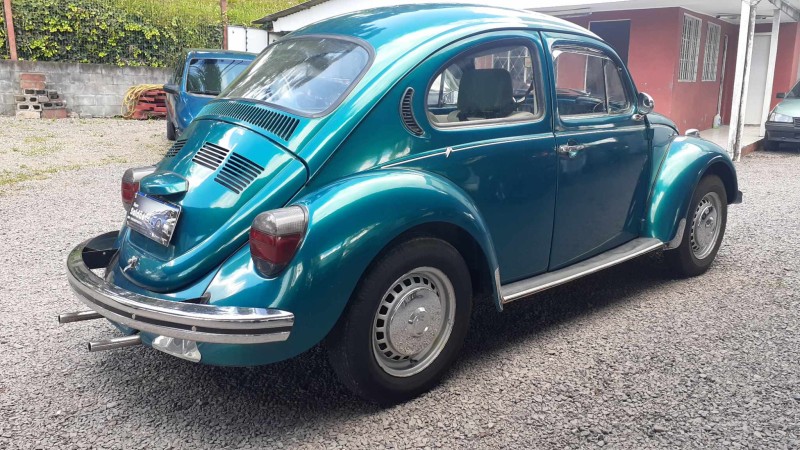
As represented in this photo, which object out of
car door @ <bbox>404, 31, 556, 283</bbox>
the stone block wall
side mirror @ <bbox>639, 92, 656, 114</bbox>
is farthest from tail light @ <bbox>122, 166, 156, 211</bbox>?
the stone block wall

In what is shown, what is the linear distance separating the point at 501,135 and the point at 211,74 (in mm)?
7964

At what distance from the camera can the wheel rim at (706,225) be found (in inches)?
196

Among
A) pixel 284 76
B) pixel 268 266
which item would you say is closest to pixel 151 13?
pixel 284 76

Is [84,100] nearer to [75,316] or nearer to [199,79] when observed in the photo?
[199,79]

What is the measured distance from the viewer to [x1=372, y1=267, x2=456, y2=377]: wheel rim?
3076 mm

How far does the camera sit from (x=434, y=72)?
3412 millimetres

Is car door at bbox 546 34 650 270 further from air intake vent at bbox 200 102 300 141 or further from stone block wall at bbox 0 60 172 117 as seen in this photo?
stone block wall at bbox 0 60 172 117

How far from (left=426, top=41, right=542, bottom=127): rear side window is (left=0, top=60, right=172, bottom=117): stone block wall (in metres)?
13.5

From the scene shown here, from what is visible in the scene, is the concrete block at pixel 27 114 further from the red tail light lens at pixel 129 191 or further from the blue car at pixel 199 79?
the red tail light lens at pixel 129 191

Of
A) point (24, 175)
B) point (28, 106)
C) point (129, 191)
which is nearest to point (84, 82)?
point (28, 106)

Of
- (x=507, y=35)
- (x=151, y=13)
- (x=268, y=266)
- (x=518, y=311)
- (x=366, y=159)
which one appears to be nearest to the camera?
(x=268, y=266)

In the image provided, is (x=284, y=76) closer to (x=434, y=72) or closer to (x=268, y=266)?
(x=434, y=72)

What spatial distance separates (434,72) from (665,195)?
212 centimetres

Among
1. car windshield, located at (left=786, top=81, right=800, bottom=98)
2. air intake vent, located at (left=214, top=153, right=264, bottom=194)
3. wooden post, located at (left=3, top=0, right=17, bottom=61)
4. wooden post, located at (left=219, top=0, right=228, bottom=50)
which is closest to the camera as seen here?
air intake vent, located at (left=214, top=153, right=264, bottom=194)
